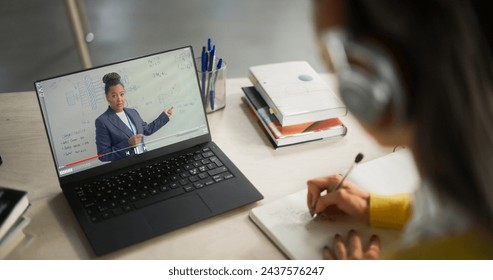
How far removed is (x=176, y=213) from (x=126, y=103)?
0.27 metres

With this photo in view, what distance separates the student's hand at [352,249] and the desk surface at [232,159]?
0.10 meters

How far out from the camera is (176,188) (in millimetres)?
998

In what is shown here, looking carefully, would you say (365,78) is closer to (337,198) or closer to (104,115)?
(337,198)

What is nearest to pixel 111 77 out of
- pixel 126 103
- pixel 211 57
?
pixel 126 103

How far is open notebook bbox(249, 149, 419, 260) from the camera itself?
2.90 feet

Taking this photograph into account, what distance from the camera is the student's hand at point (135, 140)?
3.42 ft

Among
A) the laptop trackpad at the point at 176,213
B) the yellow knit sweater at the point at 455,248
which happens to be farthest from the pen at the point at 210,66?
the yellow knit sweater at the point at 455,248

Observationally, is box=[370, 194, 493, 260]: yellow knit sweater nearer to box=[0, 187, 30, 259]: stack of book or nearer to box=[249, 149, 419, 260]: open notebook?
box=[249, 149, 419, 260]: open notebook

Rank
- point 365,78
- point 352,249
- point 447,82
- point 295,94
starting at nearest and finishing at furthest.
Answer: point 447,82 → point 365,78 → point 352,249 → point 295,94

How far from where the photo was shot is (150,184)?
100 centimetres

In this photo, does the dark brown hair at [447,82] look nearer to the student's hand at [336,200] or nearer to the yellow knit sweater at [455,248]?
the yellow knit sweater at [455,248]

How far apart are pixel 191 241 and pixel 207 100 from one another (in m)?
0.47
